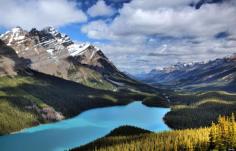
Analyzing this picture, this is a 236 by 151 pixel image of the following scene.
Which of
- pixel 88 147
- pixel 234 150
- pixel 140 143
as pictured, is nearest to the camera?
pixel 234 150

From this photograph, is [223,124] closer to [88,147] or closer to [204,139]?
[204,139]

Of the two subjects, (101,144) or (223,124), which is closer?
(223,124)

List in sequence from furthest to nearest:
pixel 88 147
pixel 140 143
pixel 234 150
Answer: pixel 88 147
pixel 140 143
pixel 234 150

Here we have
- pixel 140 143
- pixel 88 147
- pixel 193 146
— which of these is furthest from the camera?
pixel 88 147

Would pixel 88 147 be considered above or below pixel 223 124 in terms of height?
below

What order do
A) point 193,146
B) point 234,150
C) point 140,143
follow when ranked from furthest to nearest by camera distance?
point 140,143
point 193,146
point 234,150

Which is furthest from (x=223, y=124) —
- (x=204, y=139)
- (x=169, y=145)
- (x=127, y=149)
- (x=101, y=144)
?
(x=101, y=144)

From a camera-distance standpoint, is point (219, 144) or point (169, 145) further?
point (169, 145)

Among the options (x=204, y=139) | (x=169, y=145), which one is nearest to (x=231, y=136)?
(x=204, y=139)

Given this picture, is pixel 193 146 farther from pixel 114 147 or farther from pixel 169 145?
pixel 114 147
